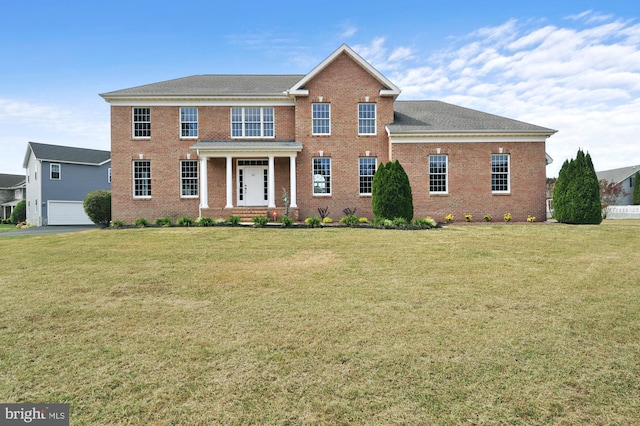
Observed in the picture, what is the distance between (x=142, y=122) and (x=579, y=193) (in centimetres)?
2398

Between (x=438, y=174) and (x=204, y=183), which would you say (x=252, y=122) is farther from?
(x=438, y=174)

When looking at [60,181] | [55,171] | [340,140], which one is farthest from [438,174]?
[55,171]

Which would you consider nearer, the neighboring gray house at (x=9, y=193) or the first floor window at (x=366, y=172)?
the first floor window at (x=366, y=172)

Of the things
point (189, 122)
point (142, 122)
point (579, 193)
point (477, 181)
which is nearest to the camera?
point (579, 193)

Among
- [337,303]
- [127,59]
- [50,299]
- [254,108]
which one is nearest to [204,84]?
[254,108]

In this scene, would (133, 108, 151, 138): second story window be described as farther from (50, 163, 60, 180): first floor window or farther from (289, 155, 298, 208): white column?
(50, 163, 60, 180): first floor window

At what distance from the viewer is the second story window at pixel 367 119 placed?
21.1 metres

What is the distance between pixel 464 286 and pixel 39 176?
3906cm

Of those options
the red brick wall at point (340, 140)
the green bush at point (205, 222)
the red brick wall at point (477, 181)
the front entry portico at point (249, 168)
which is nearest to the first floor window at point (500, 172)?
the red brick wall at point (477, 181)

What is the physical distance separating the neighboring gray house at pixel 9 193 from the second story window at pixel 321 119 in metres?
43.0

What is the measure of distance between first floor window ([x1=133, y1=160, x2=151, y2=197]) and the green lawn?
1153 cm

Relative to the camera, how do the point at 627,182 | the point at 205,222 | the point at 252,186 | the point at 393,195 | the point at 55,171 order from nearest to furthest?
the point at 393,195
the point at 205,222
the point at 252,186
the point at 55,171
the point at 627,182

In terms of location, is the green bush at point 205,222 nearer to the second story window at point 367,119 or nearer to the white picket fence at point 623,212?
the second story window at point 367,119

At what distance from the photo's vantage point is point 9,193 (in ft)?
156
